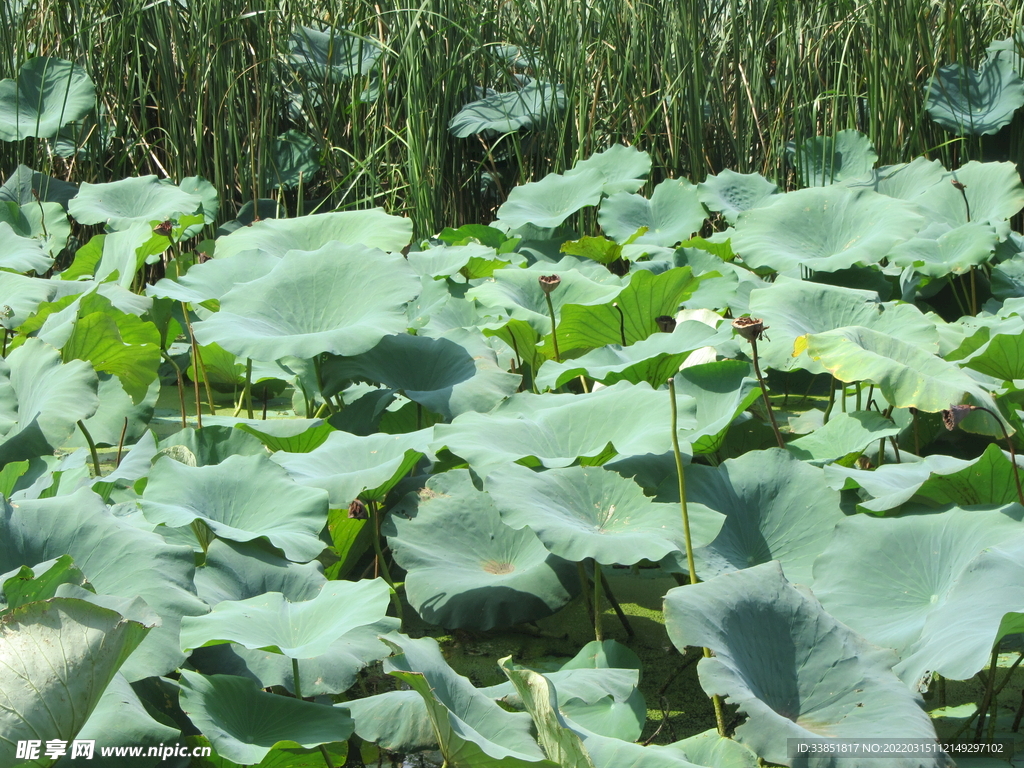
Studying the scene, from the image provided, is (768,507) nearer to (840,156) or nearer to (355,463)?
(355,463)

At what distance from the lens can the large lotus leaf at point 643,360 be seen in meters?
1.70

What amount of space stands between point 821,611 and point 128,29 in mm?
3453

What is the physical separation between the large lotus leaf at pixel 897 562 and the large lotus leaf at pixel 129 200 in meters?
2.27

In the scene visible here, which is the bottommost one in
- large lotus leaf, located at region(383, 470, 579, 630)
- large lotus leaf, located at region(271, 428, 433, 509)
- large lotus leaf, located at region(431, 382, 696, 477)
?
large lotus leaf, located at region(383, 470, 579, 630)

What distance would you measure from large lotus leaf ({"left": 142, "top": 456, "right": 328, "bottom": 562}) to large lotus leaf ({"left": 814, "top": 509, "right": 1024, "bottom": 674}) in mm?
698

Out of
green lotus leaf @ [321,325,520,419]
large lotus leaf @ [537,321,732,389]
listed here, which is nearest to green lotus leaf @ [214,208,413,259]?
green lotus leaf @ [321,325,520,419]

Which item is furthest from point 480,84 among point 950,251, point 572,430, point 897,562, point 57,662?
point 57,662

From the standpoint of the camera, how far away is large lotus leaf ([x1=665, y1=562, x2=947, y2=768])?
0.93m

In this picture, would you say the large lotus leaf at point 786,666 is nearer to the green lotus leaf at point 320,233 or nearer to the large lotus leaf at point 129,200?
the green lotus leaf at point 320,233

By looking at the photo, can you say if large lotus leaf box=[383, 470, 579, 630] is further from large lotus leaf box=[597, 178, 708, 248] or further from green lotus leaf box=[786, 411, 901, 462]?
large lotus leaf box=[597, 178, 708, 248]

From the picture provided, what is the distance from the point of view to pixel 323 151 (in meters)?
3.50

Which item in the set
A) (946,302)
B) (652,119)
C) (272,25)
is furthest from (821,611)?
(272,25)

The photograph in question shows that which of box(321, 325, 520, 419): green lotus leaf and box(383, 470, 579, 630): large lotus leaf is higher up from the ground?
box(321, 325, 520, 419): green lotus leaf

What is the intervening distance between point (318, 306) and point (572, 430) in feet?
2.15
